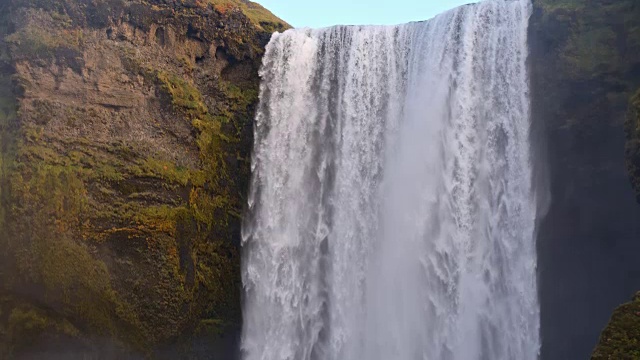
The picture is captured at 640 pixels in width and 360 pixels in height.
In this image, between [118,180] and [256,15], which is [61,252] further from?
[256,15]

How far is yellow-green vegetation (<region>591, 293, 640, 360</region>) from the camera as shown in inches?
368

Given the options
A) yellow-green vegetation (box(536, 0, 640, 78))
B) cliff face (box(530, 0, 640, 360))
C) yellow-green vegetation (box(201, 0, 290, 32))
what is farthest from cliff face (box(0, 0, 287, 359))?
yellow-green vegetation (box(536, 0, 640, 78))

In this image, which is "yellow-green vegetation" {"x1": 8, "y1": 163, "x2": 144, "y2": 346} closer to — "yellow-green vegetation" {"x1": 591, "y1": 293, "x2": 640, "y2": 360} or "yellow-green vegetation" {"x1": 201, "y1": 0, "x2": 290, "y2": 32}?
"yellow-green vegetation" {"x1": 201, "y1": 0, "x2": 290, "y2": 32}

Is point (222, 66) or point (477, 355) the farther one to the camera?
point (222, 66)

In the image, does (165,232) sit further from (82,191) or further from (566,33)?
(566,33)

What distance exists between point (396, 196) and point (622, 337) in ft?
30.9

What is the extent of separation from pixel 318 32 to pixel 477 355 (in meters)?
11.5

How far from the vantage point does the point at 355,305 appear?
59.5 feet

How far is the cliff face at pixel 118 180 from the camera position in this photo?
1600 centimetres

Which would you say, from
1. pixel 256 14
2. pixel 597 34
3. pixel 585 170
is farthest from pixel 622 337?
pixel 256 14

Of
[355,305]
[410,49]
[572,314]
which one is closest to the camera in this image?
[572,314]

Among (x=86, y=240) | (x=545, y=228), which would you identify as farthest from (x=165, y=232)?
(x=545, y=228)

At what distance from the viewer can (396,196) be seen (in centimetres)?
1847

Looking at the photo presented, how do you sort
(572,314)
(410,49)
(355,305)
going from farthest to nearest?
(410,49) < (355,305) < (572,314)
